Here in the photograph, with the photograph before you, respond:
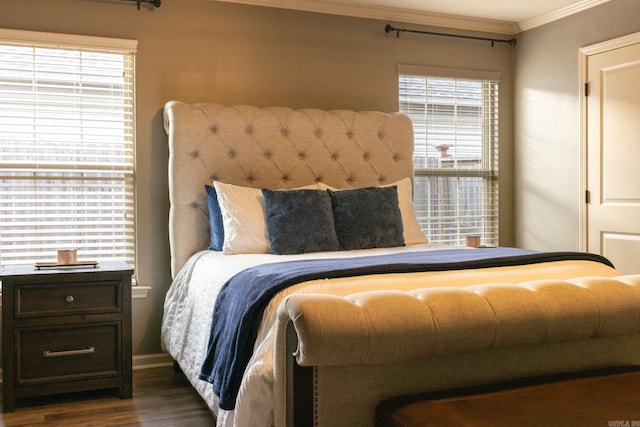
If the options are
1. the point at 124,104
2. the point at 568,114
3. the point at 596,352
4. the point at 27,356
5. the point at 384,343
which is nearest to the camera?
the point at 384,343

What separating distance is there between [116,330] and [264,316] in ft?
4.62

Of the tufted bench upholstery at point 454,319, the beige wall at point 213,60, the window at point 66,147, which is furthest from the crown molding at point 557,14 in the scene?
the window at point 66,147

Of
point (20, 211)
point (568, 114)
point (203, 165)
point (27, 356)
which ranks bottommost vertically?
point (27, 356)

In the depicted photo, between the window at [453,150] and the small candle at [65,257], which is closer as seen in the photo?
the small candle at [65,257]

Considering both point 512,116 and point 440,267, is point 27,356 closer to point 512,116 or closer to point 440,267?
point 440,267

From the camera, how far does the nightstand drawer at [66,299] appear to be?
2.92 meters

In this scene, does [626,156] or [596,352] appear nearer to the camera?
[596,352]

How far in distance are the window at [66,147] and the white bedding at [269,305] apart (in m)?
0.64

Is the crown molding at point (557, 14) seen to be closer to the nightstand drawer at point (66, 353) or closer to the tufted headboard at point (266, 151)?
the tufted headboard at point (266, 151)

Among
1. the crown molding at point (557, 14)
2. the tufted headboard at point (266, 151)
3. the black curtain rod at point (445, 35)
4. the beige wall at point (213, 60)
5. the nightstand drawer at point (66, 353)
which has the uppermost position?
the crown molding at point (557, 14)

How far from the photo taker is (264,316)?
78.7 inches

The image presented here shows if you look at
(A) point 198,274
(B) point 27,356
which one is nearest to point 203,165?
(A) point 198,274

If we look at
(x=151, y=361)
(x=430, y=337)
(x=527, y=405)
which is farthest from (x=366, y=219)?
(x=527, y=405)

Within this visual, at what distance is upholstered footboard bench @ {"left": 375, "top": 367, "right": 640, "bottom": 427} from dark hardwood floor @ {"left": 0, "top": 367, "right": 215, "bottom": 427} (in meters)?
1.45
